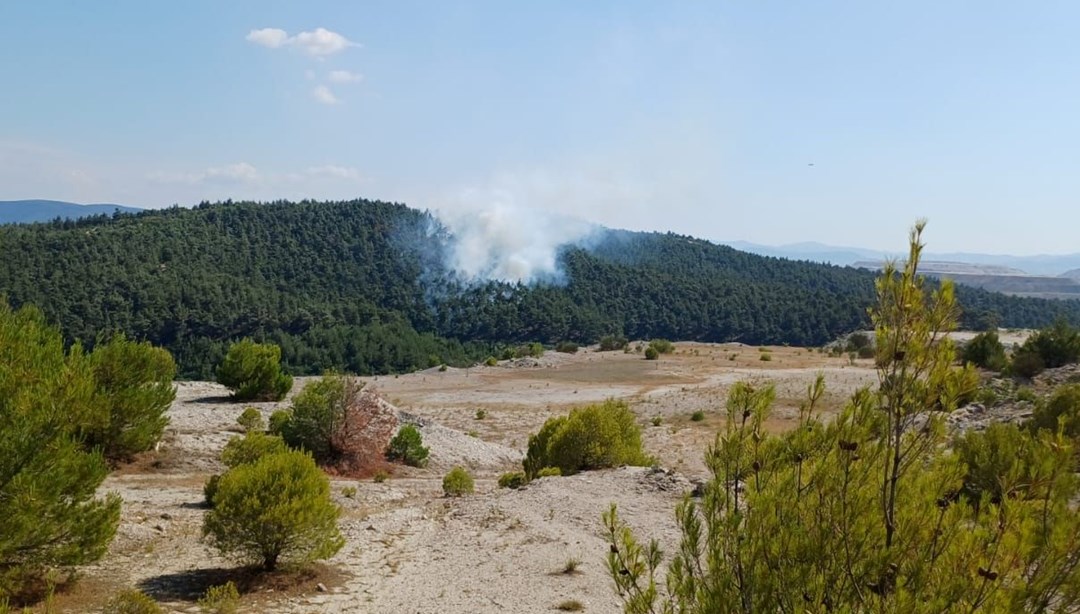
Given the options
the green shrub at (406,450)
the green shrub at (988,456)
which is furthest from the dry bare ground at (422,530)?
the green shrub at (988,456)

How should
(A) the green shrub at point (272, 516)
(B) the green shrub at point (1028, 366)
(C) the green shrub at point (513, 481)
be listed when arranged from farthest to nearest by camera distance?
(B) the green shrub at point (1028, 366)
(C) the green shrub at point (513, 481)
(A) the green shrub at point (272, 516)

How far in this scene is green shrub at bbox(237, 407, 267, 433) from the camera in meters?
21.1

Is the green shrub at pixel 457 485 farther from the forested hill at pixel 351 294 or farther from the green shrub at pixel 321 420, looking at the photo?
the forested hill at pixel 351 294

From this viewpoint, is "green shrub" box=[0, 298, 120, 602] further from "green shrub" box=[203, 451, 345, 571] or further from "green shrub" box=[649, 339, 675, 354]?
"green shrub" box=[649, 339, 675, 354]

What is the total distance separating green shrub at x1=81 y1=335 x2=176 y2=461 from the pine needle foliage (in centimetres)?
1523

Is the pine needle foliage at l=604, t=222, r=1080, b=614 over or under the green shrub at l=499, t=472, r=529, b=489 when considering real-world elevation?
over

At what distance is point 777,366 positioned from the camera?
171 feet

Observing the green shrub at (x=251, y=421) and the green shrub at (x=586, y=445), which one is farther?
the green shrub at (x=251, y=421)

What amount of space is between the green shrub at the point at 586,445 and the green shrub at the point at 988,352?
23.6 m

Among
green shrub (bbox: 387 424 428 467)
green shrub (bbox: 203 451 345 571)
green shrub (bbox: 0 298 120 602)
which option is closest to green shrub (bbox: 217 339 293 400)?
green shrub (bbox: 387 424 428 467)

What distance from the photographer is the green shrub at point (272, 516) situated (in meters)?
9.88

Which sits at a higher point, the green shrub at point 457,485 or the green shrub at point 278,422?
the green shrub at point 278,422

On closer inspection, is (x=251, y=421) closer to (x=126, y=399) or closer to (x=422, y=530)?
(x=126, y=399)

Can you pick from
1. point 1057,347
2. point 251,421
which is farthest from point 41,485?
point 1057,347
